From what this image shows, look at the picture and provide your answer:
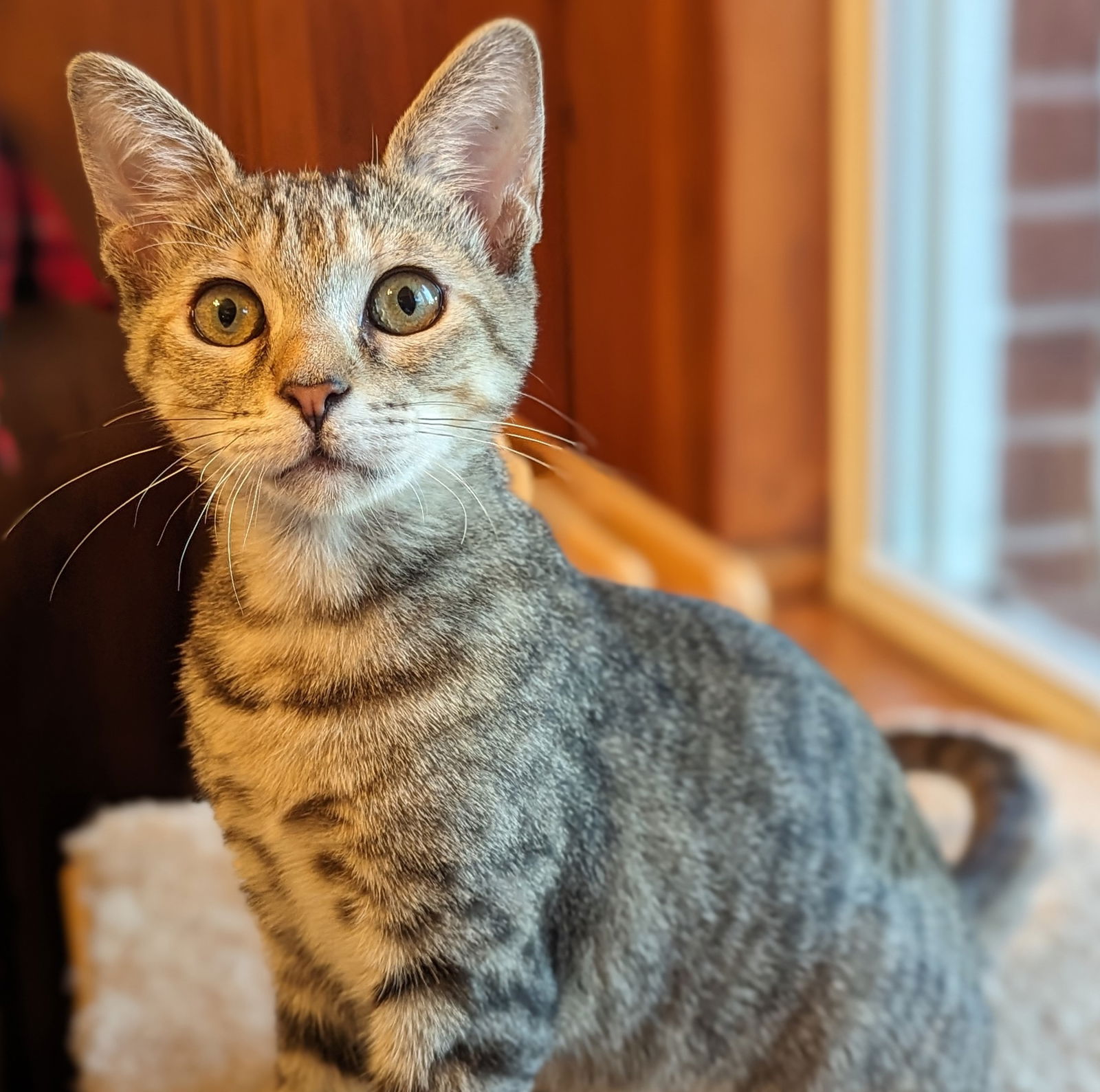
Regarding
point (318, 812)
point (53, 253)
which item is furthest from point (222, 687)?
point (53, 253)

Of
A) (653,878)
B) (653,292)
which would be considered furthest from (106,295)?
(653,878)

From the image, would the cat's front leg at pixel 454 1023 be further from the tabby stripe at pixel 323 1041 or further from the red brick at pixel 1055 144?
the red brick at pixel 1055 144

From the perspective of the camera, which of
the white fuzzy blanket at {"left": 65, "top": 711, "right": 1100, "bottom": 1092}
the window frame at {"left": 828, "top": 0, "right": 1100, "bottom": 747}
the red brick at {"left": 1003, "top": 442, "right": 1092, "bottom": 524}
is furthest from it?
A: the red brick at {"left": 1003, "top": 442, "right": 1092, "bottom": 524}

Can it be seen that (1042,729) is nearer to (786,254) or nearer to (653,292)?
(786,254)

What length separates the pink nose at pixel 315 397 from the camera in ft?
1.82

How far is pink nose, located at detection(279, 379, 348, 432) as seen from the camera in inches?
21.8

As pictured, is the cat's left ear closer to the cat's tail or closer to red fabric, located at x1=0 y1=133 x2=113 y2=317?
red fabric, located at x1=0 y1=133 x2=113 y2=317

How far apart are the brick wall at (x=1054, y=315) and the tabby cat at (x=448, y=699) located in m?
1.20

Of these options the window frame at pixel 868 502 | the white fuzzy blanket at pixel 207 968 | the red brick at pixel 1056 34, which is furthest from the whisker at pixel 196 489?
the red brick at pixel 1056 34

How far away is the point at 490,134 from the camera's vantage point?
23.6 inches

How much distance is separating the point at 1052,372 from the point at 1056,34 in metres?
0.50

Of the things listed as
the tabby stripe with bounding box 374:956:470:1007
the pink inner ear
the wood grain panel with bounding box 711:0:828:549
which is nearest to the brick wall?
the wood grain panel with bounding box 711:0:828:549

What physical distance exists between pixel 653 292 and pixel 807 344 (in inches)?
40.4

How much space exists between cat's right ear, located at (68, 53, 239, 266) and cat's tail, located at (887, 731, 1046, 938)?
75 centimetres
